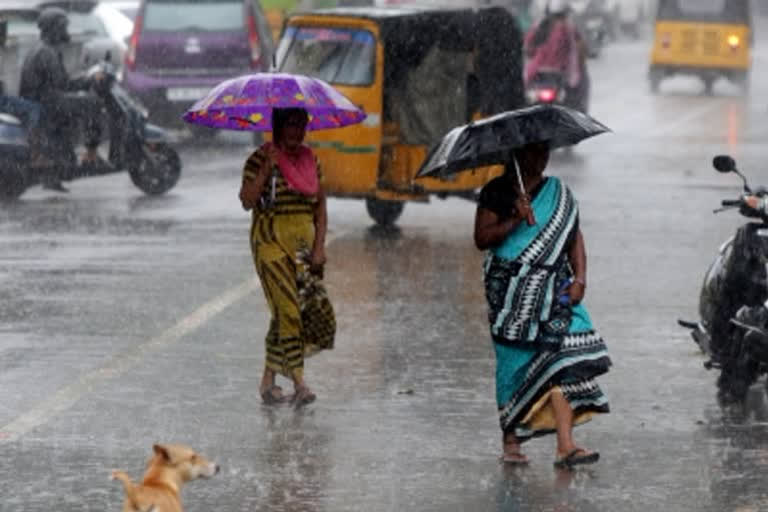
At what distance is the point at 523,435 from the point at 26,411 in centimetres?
228

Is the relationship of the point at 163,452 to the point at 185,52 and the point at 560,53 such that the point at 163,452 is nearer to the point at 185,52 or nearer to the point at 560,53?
the point at 185,52

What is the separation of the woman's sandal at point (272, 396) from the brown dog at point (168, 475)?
338 cm

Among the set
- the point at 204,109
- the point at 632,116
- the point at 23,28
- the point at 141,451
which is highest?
the point at 204,109

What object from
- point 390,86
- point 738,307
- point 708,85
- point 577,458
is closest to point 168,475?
point 577,458

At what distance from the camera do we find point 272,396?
1029 centimetres

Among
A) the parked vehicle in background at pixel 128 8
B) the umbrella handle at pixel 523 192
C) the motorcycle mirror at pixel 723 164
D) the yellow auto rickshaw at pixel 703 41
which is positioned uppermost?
the umbrella handle at pixel 523 192

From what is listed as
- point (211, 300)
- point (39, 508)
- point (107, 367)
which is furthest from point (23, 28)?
point (39, 508)

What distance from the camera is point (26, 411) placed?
9914mm

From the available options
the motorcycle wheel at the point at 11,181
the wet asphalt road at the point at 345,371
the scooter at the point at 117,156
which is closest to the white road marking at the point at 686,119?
the wet asphalt road at the point at 345,371

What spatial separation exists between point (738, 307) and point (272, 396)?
2.21 m

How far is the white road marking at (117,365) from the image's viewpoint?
379 inches

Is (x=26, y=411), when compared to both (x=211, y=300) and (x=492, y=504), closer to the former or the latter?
(x=492, y=504)

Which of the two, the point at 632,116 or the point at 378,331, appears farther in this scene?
the point at 632,116

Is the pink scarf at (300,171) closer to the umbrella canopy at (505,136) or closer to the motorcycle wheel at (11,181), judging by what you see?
the umbrella canopy at (505,136)
